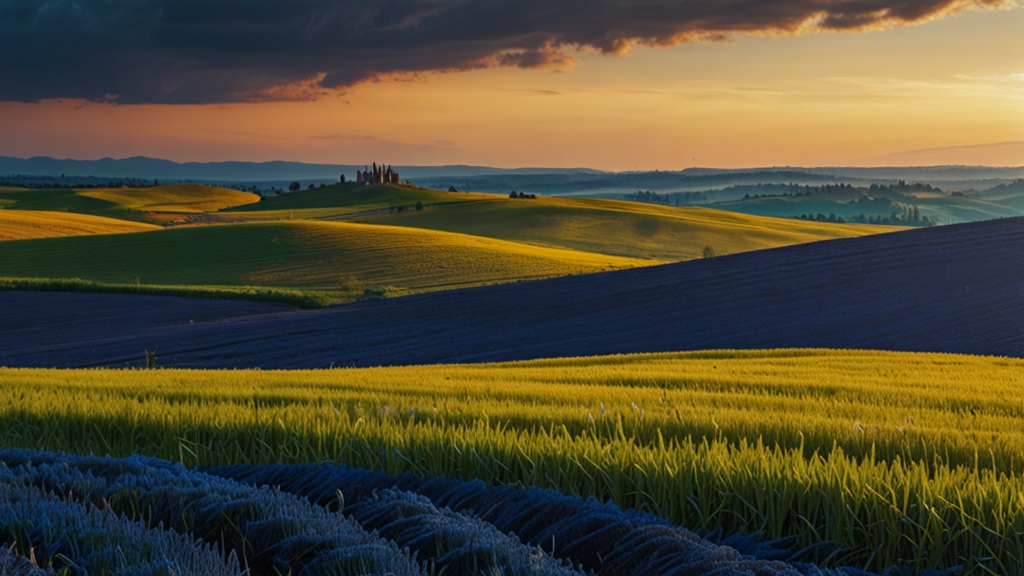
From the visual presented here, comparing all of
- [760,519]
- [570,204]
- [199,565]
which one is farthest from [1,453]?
[570,204]

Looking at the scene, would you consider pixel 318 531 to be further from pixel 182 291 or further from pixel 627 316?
pixel 182 291

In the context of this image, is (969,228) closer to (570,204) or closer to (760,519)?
(760,519)

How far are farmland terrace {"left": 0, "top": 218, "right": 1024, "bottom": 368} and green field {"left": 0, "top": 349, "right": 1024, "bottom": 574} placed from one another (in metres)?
12.5

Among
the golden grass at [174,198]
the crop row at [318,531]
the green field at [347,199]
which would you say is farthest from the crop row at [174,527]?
the golden grass at [174,198]

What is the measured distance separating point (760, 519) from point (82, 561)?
→ 222cm

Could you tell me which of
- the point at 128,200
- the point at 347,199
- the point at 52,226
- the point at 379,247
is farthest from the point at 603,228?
the point at 128,200

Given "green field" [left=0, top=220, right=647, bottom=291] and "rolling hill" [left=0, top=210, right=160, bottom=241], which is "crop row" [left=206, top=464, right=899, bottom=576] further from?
"rolling hill" [left=0, top=210, right=160, bottom=241]

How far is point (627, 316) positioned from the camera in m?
26.1

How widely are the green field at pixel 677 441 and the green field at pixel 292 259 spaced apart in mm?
35667

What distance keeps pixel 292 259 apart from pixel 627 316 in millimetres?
34190

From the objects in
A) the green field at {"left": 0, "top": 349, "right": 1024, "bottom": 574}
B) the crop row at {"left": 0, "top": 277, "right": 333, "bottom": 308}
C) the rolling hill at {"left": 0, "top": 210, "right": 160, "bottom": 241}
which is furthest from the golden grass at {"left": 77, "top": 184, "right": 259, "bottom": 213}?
the green field at {"left": 0, "top": 349, "right": 1024, "bottom": 574}

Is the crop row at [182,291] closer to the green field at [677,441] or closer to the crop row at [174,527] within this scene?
the green field at [677,441]

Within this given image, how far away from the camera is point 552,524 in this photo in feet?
8.95

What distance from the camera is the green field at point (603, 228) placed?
258 feet
